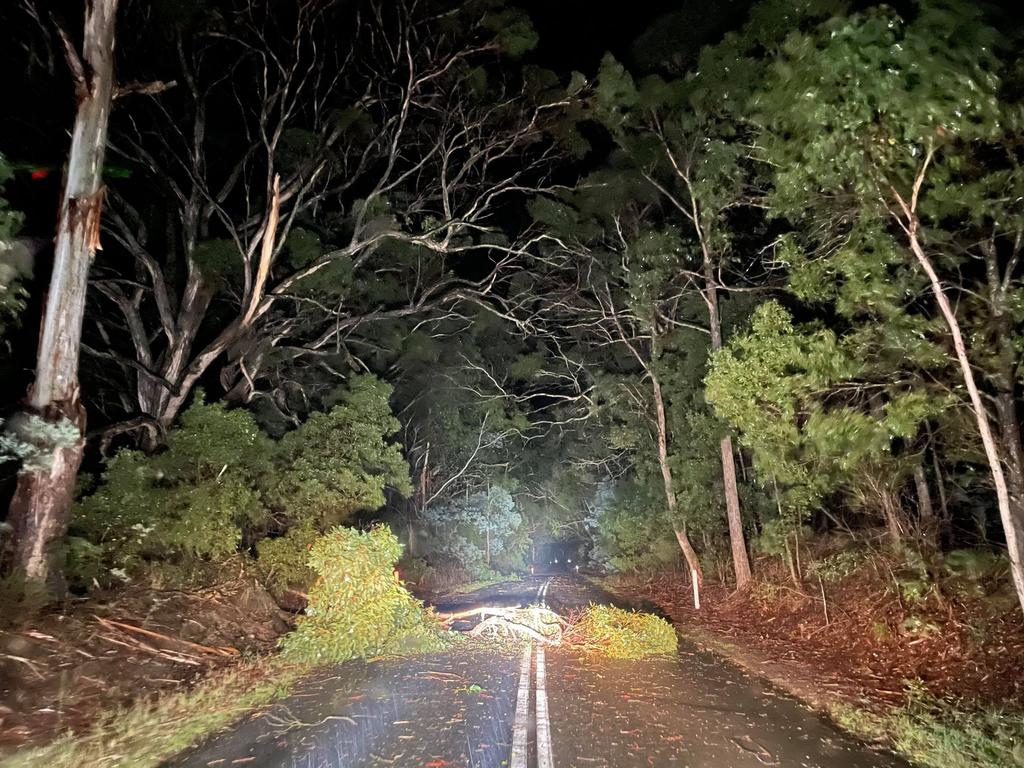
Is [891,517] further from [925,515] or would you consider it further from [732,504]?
[732,504]

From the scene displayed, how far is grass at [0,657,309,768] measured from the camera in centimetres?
512

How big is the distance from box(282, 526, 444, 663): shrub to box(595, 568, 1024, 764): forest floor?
17.8ft

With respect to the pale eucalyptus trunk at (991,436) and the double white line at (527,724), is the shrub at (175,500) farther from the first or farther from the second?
the pale eucalyptus trunk at (991,436)

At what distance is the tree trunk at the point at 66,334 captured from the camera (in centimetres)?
793

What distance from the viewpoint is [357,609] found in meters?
9.92

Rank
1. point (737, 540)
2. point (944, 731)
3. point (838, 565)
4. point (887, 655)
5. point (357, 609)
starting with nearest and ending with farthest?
point (944, 731), point (887, 655), point (357, 609), point (838, 565), point (737, 540)

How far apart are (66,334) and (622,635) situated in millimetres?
9644

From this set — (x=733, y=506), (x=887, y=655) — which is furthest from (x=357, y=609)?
(x=733, y=506)

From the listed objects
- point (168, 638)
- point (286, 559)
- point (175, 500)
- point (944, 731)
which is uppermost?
point (175, 500)

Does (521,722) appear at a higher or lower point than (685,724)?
higher

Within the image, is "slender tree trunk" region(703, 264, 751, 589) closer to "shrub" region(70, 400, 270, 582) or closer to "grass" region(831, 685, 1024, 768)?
"grass" region(831, 685, 1024, 768)

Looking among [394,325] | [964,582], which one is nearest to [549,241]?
[394,325]

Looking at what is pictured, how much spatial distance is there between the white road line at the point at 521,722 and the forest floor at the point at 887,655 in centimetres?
336

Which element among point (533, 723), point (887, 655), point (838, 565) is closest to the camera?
point (533, 723)
